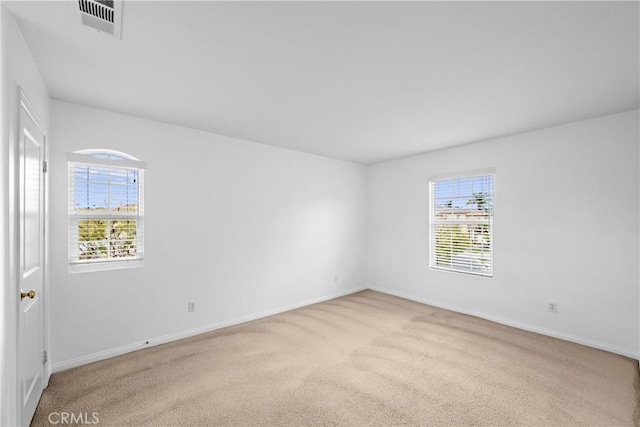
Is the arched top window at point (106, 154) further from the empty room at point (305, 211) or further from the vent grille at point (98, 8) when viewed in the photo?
the vent grille at point (98, 8)

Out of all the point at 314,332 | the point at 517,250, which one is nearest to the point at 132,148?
the point at 314,332

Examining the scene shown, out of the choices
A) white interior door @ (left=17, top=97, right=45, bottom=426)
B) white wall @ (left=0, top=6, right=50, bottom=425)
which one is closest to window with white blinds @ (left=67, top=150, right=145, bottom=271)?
white interior door @ (left=17, top=97, right=45, bottom=426)

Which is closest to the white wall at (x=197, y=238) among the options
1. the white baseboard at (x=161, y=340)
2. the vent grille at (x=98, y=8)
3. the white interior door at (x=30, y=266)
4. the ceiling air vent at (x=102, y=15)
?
the white baseboard at (x=161, y=340)

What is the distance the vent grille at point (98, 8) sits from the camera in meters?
1.47

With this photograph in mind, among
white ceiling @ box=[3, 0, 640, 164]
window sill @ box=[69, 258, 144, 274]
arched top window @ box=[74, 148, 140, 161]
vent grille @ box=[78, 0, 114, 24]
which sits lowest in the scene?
window sill @ box=[69, 258, 144, 274]

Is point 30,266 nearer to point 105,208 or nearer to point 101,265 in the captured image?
point 101,265

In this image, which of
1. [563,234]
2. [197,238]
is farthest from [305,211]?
[563,234]

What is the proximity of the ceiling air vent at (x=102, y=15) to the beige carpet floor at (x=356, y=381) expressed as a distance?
2546mm

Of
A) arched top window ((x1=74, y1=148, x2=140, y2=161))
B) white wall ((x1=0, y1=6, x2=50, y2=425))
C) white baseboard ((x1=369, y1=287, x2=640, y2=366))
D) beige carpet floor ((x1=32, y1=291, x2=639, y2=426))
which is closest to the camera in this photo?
white wall ((x1=0, y1=6, x2=50, y2=425))

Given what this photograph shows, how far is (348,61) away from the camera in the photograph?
78.4 inches

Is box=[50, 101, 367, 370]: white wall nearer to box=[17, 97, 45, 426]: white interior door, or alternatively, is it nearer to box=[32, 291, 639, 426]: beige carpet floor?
box=[32, 291, 639, 426]: beige carpet floor

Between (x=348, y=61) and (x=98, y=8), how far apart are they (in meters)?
1.46

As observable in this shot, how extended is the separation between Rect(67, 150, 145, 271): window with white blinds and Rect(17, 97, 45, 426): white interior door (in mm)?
535

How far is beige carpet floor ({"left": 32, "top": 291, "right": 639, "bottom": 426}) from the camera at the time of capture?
2037 mm
